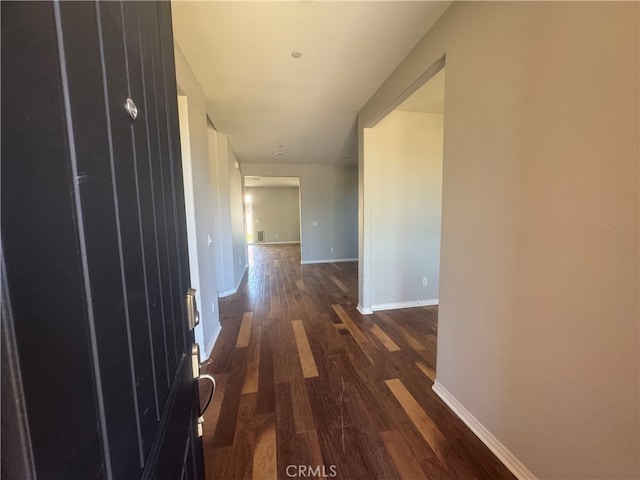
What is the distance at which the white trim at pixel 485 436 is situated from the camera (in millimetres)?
1253

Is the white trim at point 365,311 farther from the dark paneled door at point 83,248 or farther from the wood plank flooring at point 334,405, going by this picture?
the dark paneled door at point 83,248

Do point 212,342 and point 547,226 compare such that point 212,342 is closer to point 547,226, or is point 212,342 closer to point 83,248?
point 83,248

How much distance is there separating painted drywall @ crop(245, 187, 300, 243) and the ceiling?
7357mm

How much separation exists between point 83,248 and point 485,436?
1.97m

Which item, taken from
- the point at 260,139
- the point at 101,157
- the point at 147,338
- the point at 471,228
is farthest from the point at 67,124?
the point at 260,139

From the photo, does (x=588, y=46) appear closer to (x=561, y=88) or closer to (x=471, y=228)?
(x=561, y=88)

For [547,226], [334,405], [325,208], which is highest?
[325,208]

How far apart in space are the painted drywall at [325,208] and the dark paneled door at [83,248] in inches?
232

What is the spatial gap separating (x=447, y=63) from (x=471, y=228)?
41.2 inches

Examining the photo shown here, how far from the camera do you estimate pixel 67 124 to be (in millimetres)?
323

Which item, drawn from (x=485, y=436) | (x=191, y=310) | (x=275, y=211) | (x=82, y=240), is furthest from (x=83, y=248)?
(x=275, y=211)

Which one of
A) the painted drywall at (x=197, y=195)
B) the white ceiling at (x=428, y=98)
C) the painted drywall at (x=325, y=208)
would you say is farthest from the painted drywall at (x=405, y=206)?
the painted drywall at (x=325, y=208)

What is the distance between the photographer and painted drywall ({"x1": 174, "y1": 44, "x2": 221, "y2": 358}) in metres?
2.03

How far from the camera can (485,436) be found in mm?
1444
